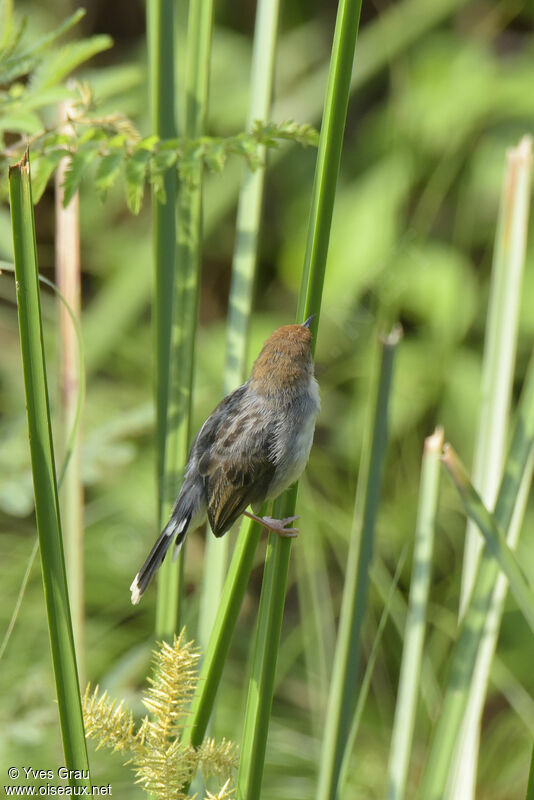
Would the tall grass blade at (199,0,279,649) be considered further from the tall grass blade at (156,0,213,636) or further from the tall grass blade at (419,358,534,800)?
the tall grass blade at (419,358,534,800)

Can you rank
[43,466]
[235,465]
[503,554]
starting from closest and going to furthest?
[43,466] → [503,554] → [235,465]

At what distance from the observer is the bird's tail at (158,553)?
1573 mm

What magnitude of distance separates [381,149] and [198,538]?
1996 millimetres

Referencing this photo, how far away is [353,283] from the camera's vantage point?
3.50m

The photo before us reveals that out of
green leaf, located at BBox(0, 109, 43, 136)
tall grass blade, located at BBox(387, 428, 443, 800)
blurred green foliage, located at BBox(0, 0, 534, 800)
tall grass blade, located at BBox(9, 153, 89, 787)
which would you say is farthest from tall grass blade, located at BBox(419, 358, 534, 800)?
blurred green foliage, located at BBox(0, 0, 534, 800)

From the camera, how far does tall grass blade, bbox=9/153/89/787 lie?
108 cm

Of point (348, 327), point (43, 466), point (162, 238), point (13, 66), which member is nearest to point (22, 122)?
point (13, 66)

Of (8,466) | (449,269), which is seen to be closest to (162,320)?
(8,466)

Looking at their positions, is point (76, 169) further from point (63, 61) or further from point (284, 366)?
point (284, 366)

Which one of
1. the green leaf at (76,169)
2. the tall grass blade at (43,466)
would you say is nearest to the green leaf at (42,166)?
the green leaf at (76,169)

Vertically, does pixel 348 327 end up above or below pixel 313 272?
above

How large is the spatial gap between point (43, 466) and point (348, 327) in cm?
248

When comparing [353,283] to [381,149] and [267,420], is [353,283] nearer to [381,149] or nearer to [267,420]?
[381,149]

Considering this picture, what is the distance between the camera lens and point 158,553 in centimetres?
160
